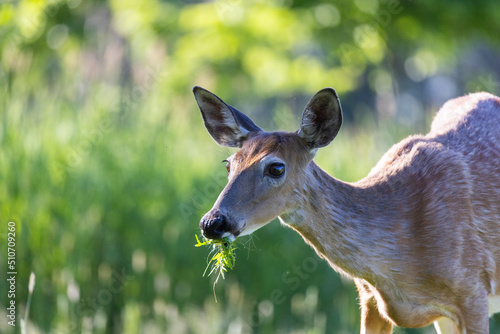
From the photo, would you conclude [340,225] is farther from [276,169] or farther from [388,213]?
[276,169]

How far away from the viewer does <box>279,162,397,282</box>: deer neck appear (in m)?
4.70

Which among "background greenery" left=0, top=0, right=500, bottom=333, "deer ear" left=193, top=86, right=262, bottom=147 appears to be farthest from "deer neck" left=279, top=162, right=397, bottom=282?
"background greenery" left=0, top=0, right=500, bottom=333

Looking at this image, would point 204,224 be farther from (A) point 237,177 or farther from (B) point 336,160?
(B) point 336,160

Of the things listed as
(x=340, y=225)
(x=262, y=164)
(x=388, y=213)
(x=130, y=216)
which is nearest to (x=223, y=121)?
(x=262, y=164)

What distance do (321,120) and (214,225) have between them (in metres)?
Answer: 1.13

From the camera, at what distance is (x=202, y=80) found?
1664cm

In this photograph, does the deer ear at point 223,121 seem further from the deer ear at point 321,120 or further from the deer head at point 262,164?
the deer ear at point 321,120

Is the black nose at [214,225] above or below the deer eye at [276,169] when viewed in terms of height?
below

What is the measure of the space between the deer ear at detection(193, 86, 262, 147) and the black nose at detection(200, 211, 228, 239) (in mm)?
937

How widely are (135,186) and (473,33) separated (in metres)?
8.08

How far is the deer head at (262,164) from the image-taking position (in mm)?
4297

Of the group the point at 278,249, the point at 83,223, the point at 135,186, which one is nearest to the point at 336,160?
the point at 278,249

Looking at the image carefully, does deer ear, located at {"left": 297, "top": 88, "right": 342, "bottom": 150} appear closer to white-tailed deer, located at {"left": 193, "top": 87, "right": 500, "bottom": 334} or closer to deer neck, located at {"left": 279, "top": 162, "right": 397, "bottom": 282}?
white-tailed deer, located at {"left": 193, "top": 87, "right": 500, "bottom": 334}

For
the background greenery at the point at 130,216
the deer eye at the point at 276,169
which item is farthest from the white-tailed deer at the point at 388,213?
the background greenery at the point at 130,216
